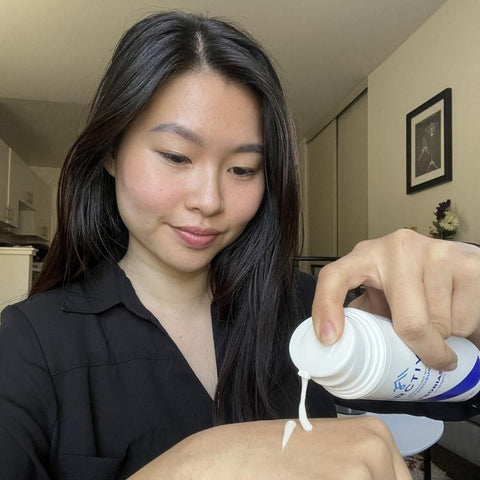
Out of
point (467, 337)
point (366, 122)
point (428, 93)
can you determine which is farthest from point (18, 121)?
point (467, 337)

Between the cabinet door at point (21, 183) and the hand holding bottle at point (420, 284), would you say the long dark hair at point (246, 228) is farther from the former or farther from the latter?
the cabinet door at point (21, 183)

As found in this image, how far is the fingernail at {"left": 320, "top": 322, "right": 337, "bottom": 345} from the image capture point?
391mm

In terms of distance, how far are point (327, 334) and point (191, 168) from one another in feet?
1.08

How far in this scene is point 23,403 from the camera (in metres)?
0.54

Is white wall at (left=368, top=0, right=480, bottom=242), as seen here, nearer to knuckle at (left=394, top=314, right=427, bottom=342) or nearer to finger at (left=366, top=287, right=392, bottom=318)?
finger at (left=366, top=287, right=392, bottom=318)

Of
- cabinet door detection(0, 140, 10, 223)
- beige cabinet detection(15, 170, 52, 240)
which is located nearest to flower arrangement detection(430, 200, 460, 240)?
cabinet door detection(0, 140, 10, 223)

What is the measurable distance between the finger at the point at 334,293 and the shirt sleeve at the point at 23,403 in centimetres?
34

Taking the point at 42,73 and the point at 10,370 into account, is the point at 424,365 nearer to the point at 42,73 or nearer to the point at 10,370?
the point at 10,370

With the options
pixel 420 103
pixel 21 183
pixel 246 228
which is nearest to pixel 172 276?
pixel 246 228

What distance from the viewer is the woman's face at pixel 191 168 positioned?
64cm

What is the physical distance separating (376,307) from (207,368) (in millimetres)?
278

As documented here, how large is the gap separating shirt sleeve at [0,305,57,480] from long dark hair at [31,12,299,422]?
142 mm

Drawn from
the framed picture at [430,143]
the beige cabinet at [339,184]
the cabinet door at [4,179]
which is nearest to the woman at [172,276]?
the framed picture at [430,143]

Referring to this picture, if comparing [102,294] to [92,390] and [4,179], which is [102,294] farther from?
[4,179]
